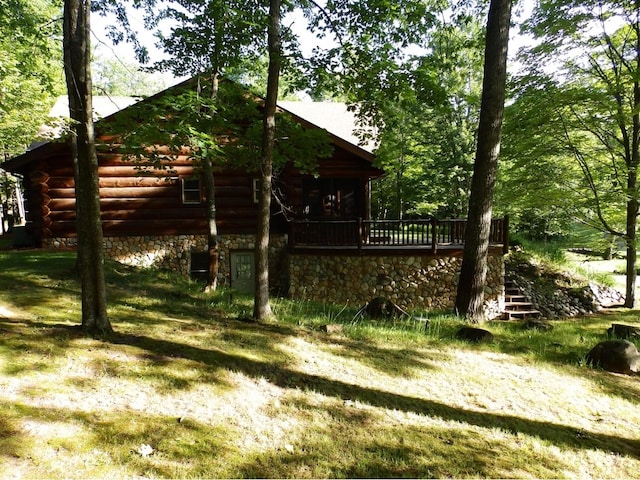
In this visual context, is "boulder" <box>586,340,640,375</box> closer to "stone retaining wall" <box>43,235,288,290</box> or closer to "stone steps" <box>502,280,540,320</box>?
"stone steps" <box>502,280,540,320</box>

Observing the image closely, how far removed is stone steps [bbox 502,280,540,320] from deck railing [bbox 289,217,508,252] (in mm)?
2072

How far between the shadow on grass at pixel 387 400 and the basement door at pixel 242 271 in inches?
358

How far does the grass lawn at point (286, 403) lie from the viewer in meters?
3.65

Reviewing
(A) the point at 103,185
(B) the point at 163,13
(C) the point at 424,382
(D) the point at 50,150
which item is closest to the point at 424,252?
(C) the point at 424,382

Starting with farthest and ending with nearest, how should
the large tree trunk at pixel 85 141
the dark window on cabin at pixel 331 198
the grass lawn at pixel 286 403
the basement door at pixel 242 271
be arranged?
the dark window on cabin at pixel 331 198
the basement door at pixel 242 271
the large tree trunk at pixel 85 141
the grass lawn at pixel 286 403

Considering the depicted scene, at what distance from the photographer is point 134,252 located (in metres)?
14.7

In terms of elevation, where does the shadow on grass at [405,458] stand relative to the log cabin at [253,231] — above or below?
below

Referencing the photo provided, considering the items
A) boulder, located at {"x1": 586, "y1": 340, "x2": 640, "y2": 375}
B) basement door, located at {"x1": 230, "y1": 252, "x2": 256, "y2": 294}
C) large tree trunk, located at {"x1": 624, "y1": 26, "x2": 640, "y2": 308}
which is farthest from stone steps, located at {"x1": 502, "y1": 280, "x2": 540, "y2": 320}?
basement door, located at {"x1": 230, "y1": 252, "x2": 256, "y2": 294}

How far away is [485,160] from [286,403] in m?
7.43

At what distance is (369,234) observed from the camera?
14070 mm

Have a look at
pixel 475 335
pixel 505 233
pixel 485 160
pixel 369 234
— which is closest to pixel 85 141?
pixel 475 335

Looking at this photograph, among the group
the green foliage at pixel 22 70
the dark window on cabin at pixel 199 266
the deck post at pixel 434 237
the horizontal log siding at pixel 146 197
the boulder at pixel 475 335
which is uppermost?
the green foliage at pixel 22 70

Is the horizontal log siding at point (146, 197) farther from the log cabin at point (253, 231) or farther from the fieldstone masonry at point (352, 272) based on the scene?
the fieldstone masonry at point (352, 272)

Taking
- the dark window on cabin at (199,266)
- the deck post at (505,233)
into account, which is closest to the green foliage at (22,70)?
the dark window on cabin at (199,266)
